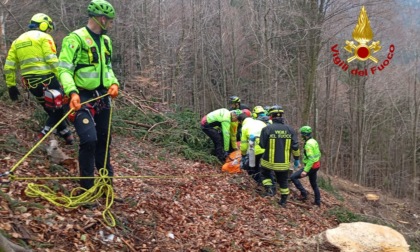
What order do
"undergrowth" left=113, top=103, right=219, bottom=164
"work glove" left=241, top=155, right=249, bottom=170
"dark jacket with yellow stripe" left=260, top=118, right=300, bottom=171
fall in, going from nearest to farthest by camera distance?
1. "dark jacket with yellow stripe" left=260, top=118, right=300, bottom=171
2. "work glove" left=241, top=155, right=249, bottom=170
3. "undergrowth" left=113, top=103, right=219, bottom=164

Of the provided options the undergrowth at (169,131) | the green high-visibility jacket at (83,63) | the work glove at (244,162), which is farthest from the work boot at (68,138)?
the work glove at (244,162)

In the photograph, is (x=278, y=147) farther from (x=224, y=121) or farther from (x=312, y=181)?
(x=312, y=181)

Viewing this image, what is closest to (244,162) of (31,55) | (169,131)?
(169,131)

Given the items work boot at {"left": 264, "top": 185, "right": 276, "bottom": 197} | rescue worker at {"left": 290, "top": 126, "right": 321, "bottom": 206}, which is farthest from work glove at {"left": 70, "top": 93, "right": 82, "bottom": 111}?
rescue worker at {"left": 290, "top": 126, "right": 321, "bottom": 206}

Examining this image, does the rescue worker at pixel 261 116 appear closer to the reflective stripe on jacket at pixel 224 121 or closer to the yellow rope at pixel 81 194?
the reflective stripe on jacket at pixel 224 121

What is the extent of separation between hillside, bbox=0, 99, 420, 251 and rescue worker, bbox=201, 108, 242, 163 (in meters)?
0.61

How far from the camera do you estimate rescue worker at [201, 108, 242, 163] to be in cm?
1030

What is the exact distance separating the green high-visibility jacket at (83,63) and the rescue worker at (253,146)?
4871mm

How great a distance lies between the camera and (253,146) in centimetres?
946

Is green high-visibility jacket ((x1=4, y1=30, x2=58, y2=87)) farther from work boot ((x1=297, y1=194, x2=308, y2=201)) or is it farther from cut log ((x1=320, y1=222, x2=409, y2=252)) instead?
work boot ((x1=297, y1=194, x2=308, y2=201))

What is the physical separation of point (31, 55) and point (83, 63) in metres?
2.12

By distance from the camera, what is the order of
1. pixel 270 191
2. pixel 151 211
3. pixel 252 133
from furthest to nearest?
pixel 252 133
pixel 270 191
pixel 151 211

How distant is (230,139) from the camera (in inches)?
421

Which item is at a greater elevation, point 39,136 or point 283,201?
point 39,136
